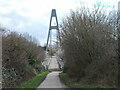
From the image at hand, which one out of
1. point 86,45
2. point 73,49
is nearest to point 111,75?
point 86,45

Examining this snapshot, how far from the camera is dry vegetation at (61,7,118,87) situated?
26203mm

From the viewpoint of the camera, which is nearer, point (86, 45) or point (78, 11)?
point (86, 45)

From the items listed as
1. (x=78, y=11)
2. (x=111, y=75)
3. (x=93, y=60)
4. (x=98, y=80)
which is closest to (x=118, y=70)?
(x=111, y=75)

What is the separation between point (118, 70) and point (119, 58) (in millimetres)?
808

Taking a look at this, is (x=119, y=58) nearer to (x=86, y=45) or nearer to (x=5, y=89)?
(x=5, y=89)

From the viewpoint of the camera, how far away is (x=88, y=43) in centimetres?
3127

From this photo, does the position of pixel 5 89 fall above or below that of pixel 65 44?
below

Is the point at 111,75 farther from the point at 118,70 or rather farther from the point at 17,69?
the point at 17,69

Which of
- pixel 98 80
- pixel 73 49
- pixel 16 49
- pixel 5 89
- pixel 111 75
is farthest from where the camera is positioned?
pixel 73 49

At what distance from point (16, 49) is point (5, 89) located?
1148cm

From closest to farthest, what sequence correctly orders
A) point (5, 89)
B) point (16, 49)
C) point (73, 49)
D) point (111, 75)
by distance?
point (5, 89) < point (111, 75) < point (16, 49) < point (73, 49)

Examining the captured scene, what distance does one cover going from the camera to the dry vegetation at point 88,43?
2620cm

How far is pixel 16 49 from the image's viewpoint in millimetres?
29938

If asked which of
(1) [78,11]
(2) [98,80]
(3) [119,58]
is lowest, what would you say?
(2) [98,80]
